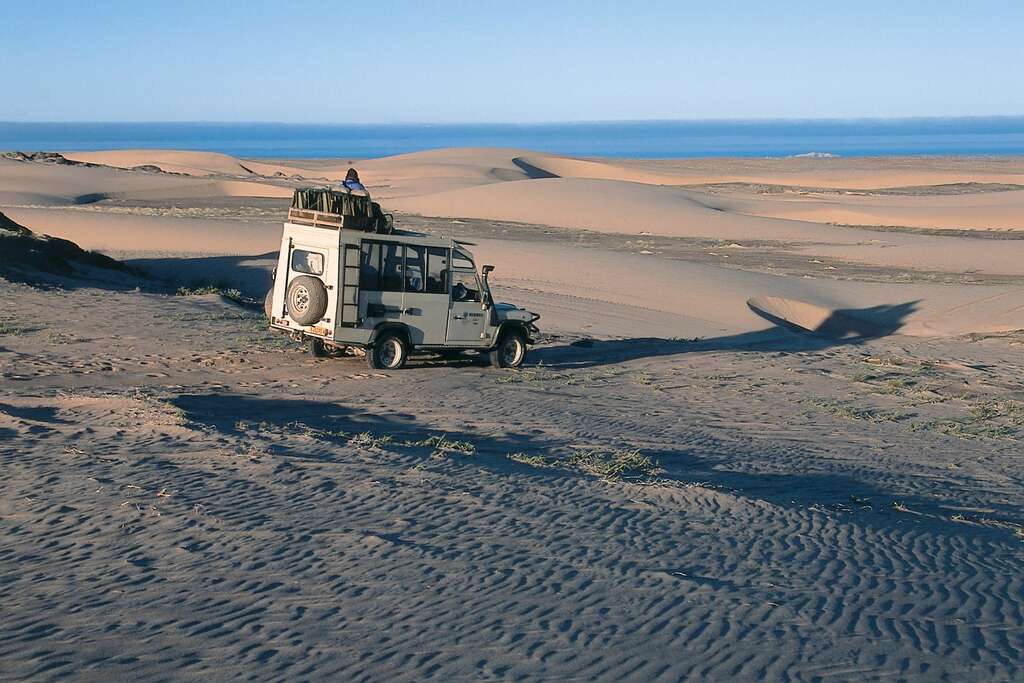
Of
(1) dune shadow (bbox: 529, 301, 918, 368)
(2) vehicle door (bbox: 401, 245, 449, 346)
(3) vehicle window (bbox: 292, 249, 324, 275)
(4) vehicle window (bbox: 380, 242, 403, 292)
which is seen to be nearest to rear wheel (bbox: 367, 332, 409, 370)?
(2) vehicle door (bbox: 401, 245, 449, 346)

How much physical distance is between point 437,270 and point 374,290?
1029mm

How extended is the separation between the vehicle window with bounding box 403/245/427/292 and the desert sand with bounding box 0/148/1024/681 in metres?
1.22

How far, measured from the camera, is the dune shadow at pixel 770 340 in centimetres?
1880

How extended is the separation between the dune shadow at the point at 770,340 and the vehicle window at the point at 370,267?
3.61 metres

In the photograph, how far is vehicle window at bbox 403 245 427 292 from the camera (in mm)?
15328

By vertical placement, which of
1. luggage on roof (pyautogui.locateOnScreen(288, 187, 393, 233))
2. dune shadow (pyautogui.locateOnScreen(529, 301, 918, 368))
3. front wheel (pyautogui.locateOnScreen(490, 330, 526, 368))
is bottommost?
dune shadow (pyautogui.locateOnScreen(529, 301, 918, 368))

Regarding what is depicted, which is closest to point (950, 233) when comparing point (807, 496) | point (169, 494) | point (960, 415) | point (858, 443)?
point (960, 415)

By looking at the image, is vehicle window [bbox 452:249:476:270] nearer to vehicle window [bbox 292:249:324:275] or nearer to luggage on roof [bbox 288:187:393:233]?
luggage on roof [bbox 288:187:393:233]

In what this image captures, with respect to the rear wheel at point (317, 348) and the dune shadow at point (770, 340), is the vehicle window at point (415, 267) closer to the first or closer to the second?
the rear wheel at point (317, 348)

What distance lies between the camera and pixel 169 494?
28.5 ft

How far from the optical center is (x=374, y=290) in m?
15.1

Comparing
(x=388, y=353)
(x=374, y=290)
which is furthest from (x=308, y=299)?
(x=388, y=353)

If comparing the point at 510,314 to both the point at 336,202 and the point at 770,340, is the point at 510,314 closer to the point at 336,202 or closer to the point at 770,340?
the point at 336,202

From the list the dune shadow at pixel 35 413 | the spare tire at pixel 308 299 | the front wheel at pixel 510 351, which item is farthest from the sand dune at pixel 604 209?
the dune shadow at pixel 35 413
